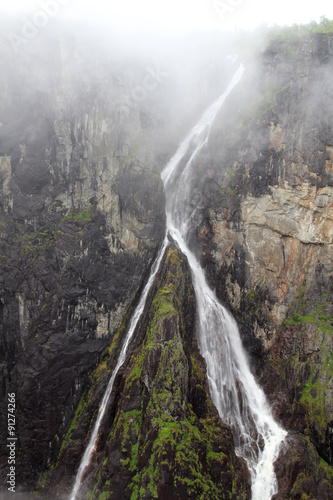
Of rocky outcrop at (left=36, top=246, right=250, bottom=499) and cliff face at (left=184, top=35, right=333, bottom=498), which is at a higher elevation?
cliff face at (left=184, top=35, right=333, bottom=498)

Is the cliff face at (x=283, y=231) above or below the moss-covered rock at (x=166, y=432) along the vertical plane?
above

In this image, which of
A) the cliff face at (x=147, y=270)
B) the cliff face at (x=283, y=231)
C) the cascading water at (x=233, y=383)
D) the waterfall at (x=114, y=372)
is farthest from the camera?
the cliff face at (x=283, y=231)

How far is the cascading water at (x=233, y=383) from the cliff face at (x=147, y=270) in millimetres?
755

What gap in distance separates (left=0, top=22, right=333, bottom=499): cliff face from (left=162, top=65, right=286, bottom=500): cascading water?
0.76m

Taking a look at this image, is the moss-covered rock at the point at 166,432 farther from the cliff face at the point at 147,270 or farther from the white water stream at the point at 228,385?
the white water stream at the point at 228,385

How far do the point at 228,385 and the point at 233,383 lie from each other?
0.47 metres

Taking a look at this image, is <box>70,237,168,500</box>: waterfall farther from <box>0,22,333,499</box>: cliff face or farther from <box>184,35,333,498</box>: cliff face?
<box>184,35,333,498</box>: cliff face

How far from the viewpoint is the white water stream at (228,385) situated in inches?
686

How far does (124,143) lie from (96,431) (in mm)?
20738

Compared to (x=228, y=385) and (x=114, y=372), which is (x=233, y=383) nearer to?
(x=228, y=385)

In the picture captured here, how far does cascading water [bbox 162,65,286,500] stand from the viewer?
57.1ft

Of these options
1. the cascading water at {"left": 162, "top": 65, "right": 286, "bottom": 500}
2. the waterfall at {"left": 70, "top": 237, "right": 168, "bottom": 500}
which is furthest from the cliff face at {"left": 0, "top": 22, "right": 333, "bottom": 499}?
the cascading water at {"left": 162, "top": 65, "right": 286, "bottom": 500}

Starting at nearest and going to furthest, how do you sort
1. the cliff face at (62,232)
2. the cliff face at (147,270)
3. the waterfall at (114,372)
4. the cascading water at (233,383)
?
the cliff face at (147,270) < the cascading water at (233,383) < the waterfall at (114,372) < the cliff face at (62,232)

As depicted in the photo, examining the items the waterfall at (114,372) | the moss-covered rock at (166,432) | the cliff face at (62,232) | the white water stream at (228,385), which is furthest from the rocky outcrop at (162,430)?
the cliff face at (62,232)
